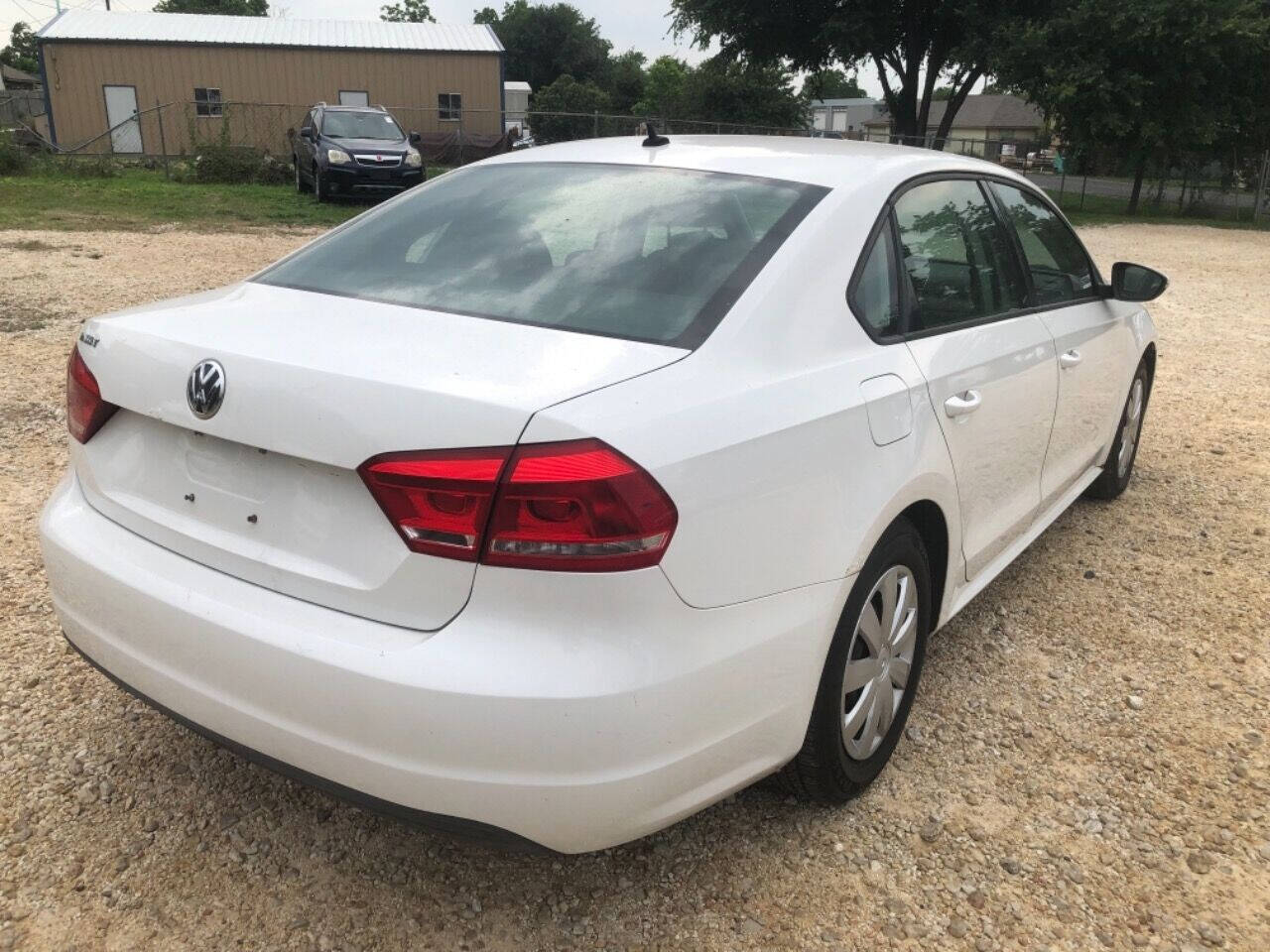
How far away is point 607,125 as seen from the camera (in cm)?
2969

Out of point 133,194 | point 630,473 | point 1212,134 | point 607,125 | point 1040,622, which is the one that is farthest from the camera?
point 607,125

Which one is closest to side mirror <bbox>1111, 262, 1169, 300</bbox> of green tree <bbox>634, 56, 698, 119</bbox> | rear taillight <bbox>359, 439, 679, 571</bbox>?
rear taillight <bbox>359, 439, 679, 571</bbox>

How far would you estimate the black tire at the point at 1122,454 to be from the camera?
477cm

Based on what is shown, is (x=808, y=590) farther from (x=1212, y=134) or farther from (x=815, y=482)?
(x=1212, y=134)

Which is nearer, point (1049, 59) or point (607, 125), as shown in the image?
point (1049, 59)

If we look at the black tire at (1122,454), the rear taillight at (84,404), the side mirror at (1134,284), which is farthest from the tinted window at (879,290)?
the black tire at (1122,454)

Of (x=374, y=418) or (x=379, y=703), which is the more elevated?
(x=374, y=418)

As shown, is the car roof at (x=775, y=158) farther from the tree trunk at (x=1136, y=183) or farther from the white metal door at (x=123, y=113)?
the white metal door at (x=123, y=113)

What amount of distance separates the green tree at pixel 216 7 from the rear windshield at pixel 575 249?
77.2 meters

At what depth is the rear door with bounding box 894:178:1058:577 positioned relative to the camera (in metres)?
2.75

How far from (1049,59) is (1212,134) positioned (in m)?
3.89

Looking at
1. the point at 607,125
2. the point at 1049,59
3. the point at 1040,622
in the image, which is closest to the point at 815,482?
the point at 1040,622

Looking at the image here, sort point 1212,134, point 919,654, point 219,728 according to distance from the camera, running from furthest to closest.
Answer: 1. point 1212,134
2. point 919,654
3. point 219,728

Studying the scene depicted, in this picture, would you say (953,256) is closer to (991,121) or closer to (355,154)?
(355,154)
